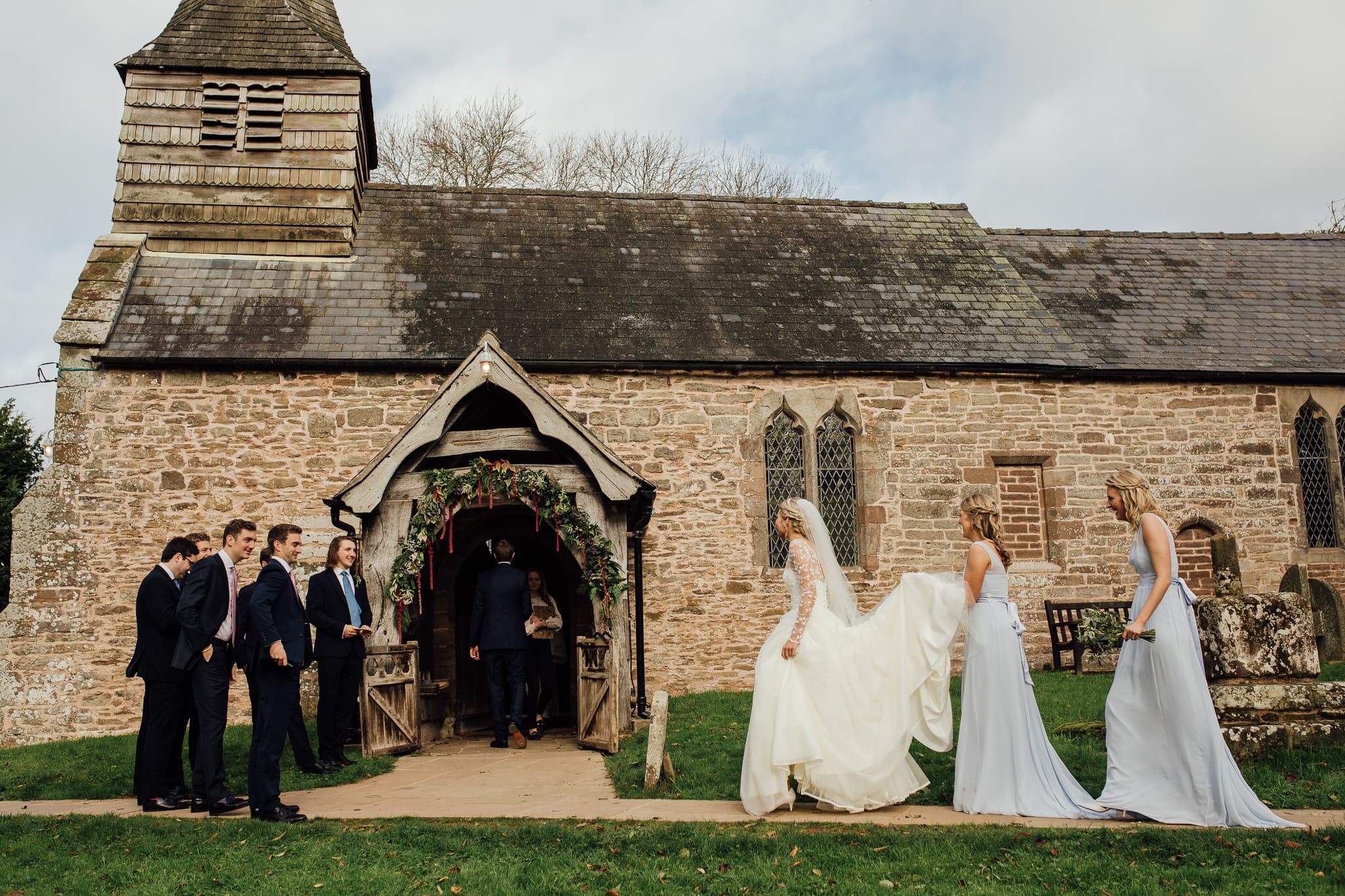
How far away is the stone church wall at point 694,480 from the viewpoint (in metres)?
11.9

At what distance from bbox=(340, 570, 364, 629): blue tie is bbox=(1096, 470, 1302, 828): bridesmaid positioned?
635cm

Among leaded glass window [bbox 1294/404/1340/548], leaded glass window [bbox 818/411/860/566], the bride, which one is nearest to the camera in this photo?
the bride

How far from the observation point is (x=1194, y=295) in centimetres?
1622

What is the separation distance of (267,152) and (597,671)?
10.1 m

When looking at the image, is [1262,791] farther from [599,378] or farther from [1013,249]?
[1013,249]

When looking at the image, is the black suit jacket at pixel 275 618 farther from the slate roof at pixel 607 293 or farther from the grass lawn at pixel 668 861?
the slate roof at pixel 607 293

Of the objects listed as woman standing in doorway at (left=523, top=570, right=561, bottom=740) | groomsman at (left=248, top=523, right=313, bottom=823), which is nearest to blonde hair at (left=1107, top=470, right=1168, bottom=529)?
groomsman at (left=248, top=523, right=313, bottom=823)

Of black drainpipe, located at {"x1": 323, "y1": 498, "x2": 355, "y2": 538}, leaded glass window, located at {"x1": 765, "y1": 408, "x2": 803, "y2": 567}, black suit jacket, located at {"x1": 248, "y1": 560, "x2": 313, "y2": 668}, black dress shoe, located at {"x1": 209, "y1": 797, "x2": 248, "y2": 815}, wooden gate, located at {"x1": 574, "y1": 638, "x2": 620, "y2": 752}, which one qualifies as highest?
leaded glass window, located at {"x1": 765, "y1": 408, "x2": 803, "y2": 567}

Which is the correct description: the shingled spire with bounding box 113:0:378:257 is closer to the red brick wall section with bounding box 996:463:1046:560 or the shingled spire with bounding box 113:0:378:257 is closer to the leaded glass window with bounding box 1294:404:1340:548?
the red brick wall section with bounding box 996:463:1046:560

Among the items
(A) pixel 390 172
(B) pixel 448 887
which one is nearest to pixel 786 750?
(B) pixel 448 887

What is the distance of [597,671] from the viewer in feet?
31.5

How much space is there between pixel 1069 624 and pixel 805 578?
7.89 metres

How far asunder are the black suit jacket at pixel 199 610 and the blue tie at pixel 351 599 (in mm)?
2137

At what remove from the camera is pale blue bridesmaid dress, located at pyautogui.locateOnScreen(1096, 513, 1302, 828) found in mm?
5734
